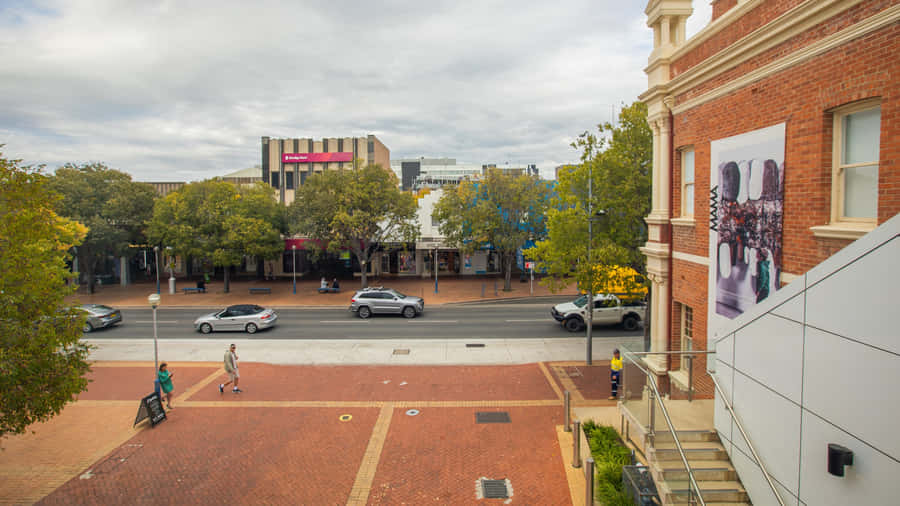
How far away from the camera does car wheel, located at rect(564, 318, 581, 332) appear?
75.6 feet

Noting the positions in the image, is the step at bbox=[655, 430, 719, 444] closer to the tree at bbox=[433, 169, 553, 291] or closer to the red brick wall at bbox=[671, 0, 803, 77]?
the red brick wall at bbox=[671, 0, 803, 77]

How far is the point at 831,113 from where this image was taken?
7.15 meters

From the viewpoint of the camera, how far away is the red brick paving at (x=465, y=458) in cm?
916

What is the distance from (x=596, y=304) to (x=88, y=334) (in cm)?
2538

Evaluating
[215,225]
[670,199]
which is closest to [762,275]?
[670,199]

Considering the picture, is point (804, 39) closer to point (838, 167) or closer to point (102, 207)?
point (838, 167)

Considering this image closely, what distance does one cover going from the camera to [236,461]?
10523mm

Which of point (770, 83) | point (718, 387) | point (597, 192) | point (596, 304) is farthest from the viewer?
point (596, 304)

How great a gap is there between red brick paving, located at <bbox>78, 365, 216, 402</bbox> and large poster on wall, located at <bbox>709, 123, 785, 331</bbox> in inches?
623

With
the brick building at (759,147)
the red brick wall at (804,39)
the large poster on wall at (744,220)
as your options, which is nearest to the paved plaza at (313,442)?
the brick building at (759,147)

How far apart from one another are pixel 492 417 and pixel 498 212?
75.6ft

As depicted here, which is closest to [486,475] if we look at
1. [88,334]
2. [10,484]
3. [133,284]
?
[10,484]

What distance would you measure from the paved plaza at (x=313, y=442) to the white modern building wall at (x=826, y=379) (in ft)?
12.7

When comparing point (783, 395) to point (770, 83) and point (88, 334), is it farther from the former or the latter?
point (88, 334)
